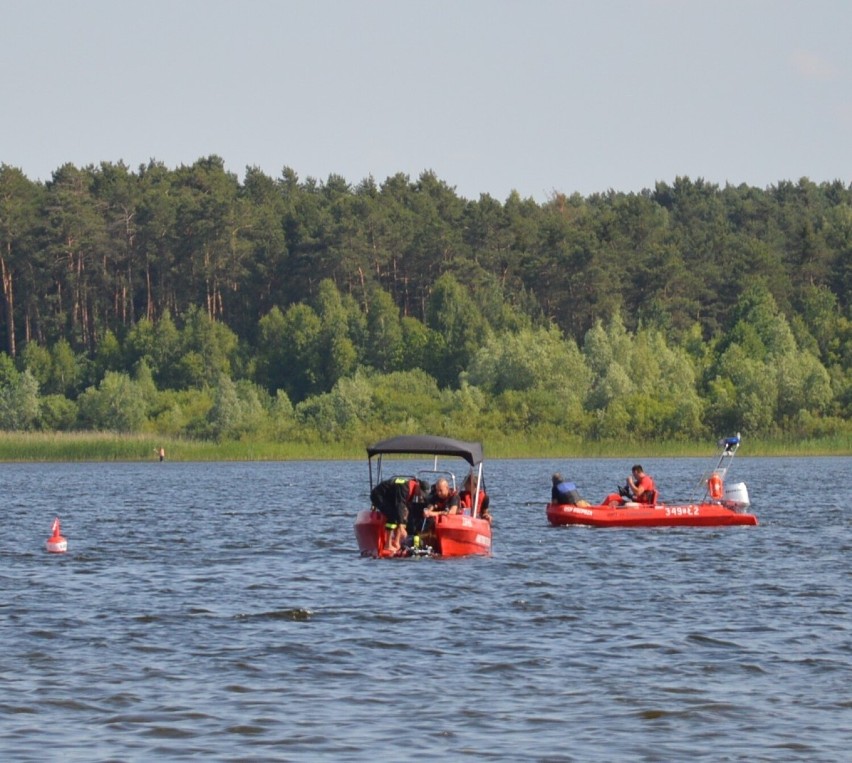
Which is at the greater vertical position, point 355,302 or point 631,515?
point 355,302

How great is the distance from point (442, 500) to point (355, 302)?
10746 cm

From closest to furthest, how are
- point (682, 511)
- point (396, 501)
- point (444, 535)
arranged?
point (396, 501) < point (444, 535) < point (682, 511)

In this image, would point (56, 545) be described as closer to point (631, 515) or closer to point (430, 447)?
point (430, 447)

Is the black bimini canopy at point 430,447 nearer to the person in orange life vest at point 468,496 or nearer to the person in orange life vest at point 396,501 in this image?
the person in orange life vest at point 468,496

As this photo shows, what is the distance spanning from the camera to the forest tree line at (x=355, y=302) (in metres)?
118

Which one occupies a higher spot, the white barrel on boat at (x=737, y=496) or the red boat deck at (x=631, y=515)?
the white barrel on boat at (x=737, y=496)

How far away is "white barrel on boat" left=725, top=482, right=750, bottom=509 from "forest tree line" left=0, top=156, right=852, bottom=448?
234 ft

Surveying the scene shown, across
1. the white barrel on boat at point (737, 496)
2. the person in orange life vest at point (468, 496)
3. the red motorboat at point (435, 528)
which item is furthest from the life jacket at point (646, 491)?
the red motorboat at point (435, 528)

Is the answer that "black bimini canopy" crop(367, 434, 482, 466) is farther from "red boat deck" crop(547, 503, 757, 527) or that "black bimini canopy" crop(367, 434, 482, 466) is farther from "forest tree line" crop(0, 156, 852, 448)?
"forest tree line" crop(0, 156, 852, 448)

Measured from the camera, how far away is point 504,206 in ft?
484

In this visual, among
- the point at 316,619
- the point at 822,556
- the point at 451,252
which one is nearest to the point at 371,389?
the point at 451,252

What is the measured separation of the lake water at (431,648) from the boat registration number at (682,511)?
564 millimetres

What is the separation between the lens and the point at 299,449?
3907 inches

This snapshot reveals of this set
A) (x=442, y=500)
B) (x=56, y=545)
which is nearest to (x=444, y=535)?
(x=442, y=500)
